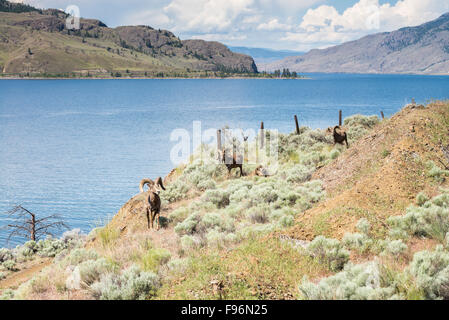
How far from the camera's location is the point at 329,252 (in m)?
7.67

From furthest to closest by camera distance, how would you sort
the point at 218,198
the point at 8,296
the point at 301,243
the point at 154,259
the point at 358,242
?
the point at 218,198 → the point at 8,296 → the point at 301,243 → the point at 358,242 → the point at 154,259

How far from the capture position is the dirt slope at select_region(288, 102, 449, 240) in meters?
9.42

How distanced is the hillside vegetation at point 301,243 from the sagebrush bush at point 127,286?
0.02 meters

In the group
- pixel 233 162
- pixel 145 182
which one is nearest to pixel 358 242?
pixel 145 182

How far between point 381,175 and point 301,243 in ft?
14.5

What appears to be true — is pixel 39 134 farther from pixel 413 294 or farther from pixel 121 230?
pixel 413 294

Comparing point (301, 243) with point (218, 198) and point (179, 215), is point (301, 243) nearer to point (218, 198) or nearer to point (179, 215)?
point (179, 215)

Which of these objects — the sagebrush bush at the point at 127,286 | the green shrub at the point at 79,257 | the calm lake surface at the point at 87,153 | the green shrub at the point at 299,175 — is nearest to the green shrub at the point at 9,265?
the calm lake surface at the point at 87,153

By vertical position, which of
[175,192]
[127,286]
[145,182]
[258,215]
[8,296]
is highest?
[145,182]

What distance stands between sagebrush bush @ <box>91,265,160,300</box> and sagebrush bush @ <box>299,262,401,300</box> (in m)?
2.64

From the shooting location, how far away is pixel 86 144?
155 ft

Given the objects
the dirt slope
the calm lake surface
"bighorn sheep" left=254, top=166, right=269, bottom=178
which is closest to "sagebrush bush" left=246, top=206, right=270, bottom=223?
the dirt slope
